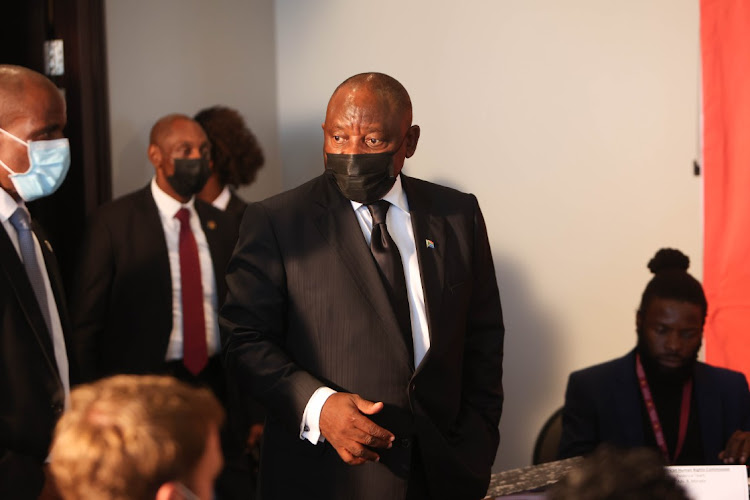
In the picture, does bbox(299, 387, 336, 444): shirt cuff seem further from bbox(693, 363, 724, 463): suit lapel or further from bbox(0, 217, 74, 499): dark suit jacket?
bbox(693, 363, 724, 463): suit lapel

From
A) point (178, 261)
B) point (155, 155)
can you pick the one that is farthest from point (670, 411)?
point (155, 155)

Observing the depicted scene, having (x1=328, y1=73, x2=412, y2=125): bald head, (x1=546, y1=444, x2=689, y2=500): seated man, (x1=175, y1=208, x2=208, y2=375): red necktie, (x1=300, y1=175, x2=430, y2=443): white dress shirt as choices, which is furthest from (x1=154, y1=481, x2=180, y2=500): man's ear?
(x1=175, y1=208, x2=208, y2=375): red necktie

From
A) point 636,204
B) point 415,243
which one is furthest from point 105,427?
point 636,204

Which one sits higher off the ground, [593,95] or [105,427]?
[593,95]

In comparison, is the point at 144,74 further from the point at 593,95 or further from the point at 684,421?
the point at 684,421

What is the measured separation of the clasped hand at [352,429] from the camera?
6.86 ft

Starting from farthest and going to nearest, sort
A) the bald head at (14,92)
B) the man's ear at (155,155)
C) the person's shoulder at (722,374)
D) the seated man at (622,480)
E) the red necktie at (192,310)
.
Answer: the man's ear at (155,155)
the red necktie at (192,310)
the person's shoulder at (722,374)
the bald head at (14,92)
the seated man at (622,480)

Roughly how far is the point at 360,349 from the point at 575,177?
83.0 inches

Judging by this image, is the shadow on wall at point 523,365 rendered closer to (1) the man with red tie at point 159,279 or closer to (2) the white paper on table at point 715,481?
(1) the man with red tie at point 159,279

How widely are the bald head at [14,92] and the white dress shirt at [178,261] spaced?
125 centimetres

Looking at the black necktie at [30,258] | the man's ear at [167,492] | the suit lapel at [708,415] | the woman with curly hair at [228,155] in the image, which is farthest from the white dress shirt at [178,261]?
the man's ear at [167,492]

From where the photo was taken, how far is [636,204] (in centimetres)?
396

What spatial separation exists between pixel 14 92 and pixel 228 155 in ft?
6.46

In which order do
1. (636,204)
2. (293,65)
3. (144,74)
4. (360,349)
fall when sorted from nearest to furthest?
(360,349) < (636,204) < (144,74) < (293,65)
